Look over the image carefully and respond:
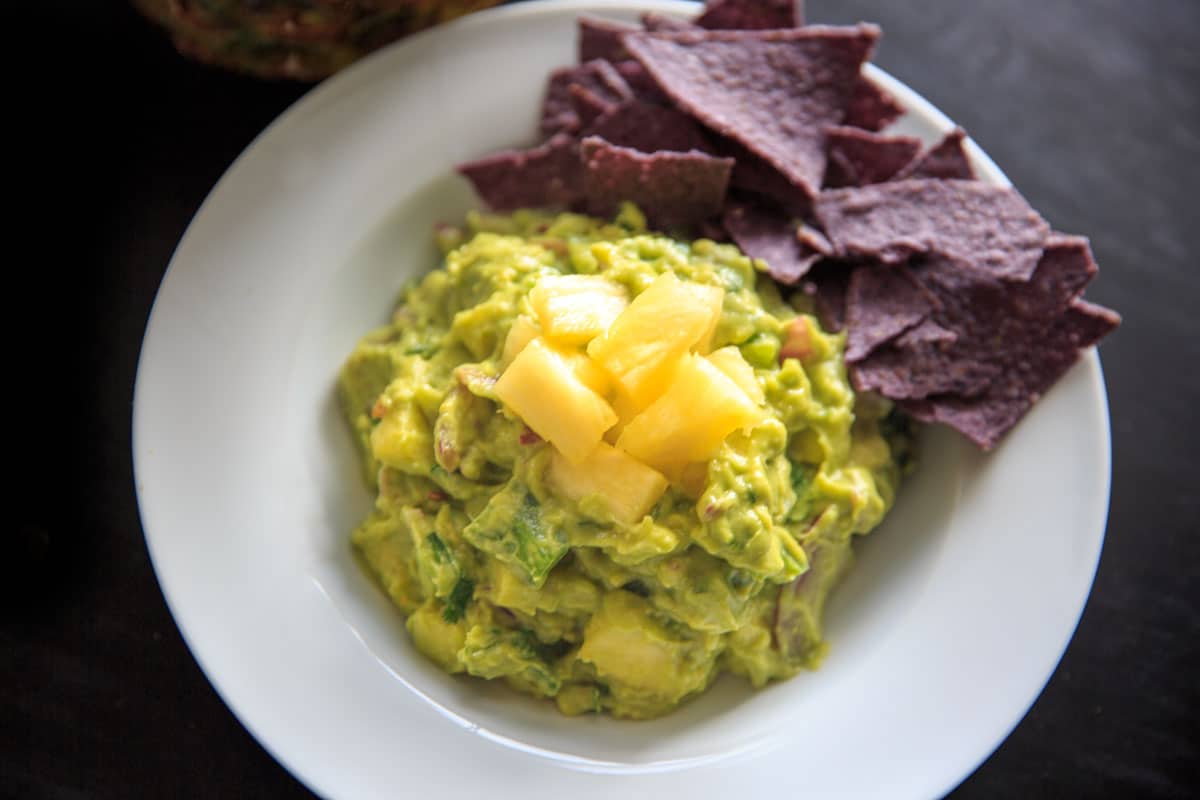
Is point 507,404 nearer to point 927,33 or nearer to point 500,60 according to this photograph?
point 500,60

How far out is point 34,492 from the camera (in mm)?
2395

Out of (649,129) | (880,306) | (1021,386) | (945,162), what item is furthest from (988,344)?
(649,129)

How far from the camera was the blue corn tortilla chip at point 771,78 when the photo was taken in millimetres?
2236

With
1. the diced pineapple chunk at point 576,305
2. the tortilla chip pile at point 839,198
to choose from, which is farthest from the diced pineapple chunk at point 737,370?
the tortilla chip pile at point 839,198

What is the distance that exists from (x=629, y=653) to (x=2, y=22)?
7.63ft

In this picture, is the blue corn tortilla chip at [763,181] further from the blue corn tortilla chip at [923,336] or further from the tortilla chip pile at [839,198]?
the blue corn tortilla chip at [923,336]

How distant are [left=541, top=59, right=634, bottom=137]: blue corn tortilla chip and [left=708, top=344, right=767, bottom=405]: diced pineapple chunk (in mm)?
718

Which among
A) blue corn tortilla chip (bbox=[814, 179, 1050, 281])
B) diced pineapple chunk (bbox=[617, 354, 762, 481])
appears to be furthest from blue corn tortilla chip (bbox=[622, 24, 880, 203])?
diced pineapple chunk (bbox=[617, 354, 762, 481])

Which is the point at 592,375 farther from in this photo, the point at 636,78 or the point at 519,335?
the point at 636,78

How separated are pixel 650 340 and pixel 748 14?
0.98m

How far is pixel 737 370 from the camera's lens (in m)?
1.94

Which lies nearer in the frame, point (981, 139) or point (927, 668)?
point (927, 668)

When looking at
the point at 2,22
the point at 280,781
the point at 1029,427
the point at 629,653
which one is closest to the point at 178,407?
the point at 280,781

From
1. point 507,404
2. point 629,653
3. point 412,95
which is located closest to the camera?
point 507,404
